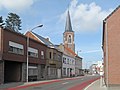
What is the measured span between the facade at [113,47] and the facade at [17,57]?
45.4ft

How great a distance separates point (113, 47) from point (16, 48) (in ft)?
54.5

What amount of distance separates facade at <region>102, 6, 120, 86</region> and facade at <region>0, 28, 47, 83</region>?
13850 mm

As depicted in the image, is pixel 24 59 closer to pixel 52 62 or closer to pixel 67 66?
pixel 52 62

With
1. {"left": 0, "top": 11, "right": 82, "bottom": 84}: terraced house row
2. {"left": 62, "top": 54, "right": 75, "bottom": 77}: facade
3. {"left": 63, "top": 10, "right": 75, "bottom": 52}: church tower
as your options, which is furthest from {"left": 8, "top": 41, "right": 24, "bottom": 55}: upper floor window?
{"left": 63, "top": 10, "right": 75, "bottom": 52}: church tower

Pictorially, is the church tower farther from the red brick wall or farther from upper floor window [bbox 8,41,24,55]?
the red brick wall

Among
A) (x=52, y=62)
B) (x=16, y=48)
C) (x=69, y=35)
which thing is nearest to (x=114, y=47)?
(x=16, y=48)

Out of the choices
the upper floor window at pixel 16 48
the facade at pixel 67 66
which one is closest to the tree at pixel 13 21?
the facade at pixel 67 66

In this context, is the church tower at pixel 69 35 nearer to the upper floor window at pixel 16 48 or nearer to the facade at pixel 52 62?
the facade at pixel 52 62

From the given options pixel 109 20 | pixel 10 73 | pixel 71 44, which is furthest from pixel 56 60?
pixel 71 44

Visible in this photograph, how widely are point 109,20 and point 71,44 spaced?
323 feet

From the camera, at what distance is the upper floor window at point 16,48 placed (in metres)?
41.8

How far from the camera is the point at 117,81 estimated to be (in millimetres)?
31875

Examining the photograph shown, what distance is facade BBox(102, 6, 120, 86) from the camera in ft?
105

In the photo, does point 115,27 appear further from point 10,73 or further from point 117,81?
point 10,73
